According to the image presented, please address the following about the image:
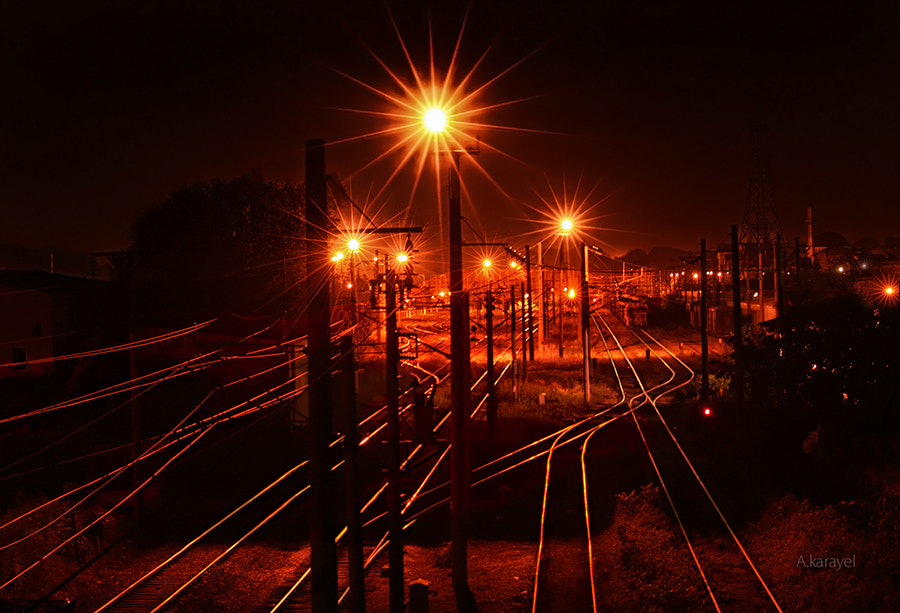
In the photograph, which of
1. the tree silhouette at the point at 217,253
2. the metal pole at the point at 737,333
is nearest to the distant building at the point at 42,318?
the tree silhouette at the point at 217,253

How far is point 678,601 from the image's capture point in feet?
33.3

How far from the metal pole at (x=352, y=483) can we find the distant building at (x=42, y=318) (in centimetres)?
2742

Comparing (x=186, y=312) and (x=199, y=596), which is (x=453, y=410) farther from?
(x=186, y=312)

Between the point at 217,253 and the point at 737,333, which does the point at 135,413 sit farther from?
the point at 217,253

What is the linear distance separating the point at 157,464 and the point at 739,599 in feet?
50.4

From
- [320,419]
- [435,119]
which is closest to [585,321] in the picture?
[435,119]

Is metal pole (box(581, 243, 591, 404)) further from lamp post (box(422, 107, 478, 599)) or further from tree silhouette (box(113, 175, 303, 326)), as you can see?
lamp post (box(422, 107, 478, 599))

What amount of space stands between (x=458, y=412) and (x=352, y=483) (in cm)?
333

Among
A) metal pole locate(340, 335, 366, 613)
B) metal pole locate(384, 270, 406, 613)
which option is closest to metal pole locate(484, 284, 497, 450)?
metal pole locate(384, 270, 406, 613)

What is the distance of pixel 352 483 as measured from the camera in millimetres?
7387

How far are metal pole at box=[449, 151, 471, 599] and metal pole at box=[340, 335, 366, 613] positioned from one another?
9.34 feet

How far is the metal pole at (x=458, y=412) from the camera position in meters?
10.4

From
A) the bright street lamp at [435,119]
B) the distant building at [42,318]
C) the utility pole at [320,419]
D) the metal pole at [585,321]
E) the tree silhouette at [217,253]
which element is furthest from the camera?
the tree silhouette at [217,253]

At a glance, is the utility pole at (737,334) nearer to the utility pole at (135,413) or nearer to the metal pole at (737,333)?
the metal pole at (737,333)
